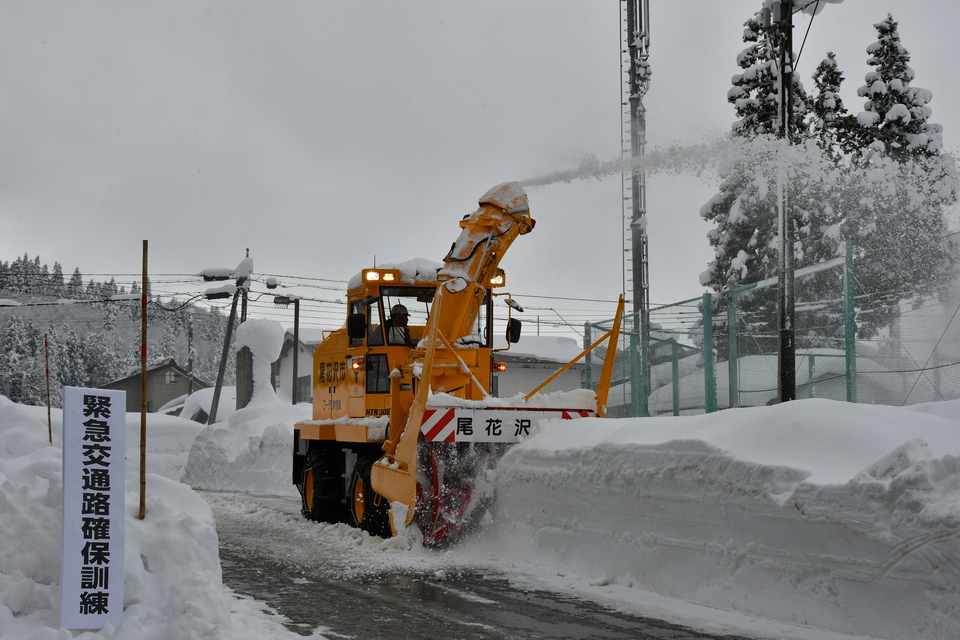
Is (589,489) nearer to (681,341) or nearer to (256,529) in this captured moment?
(256,529)

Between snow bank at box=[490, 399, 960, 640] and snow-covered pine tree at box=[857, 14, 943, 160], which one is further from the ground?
snow-covered pine tree at box=[857, 14, 943, 160]

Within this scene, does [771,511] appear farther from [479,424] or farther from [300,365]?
[300,365]

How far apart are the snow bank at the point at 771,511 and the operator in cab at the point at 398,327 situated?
9.71 ft

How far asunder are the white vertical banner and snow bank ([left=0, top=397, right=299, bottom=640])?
15cm

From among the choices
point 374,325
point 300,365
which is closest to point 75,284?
point 300,365

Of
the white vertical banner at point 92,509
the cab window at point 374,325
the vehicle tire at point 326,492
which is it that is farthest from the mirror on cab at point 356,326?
the white vertical banner at point 92,509

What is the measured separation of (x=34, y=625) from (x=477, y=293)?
264 inches

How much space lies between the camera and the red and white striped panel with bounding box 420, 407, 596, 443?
9836 mm

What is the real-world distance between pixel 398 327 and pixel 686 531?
5.49 meters

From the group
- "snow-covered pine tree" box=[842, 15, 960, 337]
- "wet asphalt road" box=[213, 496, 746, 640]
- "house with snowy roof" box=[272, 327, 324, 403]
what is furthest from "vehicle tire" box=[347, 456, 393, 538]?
"house with snowy roof" box=[272, 327, 324, 403]

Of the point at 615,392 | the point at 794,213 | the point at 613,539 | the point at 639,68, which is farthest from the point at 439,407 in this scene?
the point at 794,213

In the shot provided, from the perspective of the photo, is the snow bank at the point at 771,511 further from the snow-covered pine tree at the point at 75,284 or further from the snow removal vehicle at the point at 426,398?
the snow-covered pine tree at the point at 75,284

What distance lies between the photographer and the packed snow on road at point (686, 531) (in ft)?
18.8

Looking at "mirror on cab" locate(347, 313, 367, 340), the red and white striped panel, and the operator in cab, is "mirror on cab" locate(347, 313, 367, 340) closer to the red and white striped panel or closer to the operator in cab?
the operator in cab
